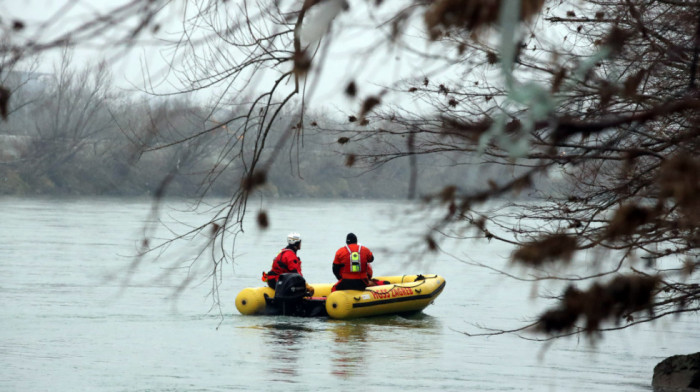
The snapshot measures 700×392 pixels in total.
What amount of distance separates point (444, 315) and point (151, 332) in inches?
241

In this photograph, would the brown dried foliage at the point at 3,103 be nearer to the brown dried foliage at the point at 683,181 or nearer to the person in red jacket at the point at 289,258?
the brown dried foliage at the point at 683,181

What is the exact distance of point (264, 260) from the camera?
28016mm

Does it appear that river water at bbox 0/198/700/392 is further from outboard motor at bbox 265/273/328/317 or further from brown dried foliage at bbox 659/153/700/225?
brown dried foliage at bbox 659/153/700/225

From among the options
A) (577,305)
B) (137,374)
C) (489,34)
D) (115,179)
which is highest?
(115,179)

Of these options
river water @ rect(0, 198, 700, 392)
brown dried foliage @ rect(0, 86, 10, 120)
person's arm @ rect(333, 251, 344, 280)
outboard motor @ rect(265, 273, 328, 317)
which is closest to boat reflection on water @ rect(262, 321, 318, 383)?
river water @ rect(0, 198, 700, 392)

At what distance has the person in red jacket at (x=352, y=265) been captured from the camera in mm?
15742

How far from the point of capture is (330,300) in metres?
16.5

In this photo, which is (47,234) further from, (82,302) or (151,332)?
(151,332)

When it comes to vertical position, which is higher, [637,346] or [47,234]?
[47,234]

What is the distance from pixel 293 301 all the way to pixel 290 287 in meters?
0.53

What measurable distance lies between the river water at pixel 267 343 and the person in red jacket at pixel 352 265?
592 mm

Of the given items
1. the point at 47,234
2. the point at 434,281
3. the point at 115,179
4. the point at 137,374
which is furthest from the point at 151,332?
the point at 115,179

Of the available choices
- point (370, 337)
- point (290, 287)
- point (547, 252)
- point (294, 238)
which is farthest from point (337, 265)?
point (547, 252)

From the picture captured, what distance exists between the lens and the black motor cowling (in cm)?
1583
